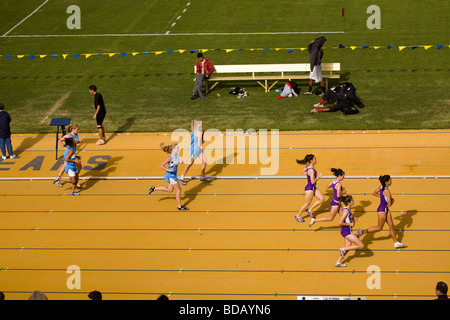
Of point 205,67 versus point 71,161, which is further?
point 205,67

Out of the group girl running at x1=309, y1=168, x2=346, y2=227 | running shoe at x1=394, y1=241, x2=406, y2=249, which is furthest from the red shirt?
running shoe at x1=394, y1=241, x2=406, y2=249

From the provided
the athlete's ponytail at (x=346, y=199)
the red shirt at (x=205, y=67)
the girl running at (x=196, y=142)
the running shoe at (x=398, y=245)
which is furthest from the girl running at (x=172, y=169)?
the red shirt at (x=205, y=67)

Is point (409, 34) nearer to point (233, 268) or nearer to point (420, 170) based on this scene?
point (420, 170)

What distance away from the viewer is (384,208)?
12664 mm

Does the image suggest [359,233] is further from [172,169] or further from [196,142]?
[196,142]

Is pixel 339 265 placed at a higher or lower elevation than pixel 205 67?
lower

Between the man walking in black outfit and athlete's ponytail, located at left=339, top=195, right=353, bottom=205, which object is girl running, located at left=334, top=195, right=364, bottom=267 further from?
the man walking in black outfit

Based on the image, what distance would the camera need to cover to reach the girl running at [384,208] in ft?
41.2

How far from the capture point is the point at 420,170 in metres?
16.3

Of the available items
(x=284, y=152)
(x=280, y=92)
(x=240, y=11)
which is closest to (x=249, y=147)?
(x=284, y=152)

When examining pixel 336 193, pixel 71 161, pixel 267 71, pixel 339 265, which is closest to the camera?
pixel 339 265

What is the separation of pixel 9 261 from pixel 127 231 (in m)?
2.66

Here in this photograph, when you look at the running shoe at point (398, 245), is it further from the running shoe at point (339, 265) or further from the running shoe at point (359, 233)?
the running shoe at point (339, 265)

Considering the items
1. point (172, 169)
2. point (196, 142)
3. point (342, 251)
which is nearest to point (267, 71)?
point (196, 142)
